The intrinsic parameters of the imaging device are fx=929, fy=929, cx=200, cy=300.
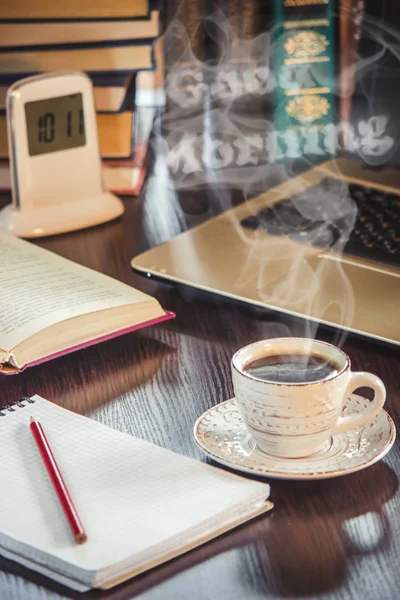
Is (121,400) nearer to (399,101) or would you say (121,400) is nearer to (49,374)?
(49,374)

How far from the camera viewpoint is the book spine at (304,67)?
53.8 inches

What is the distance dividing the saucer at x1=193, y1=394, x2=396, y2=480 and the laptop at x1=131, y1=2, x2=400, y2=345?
18 centimetres

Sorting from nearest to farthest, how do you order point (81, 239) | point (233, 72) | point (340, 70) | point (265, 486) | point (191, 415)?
point (265, 486), point (191, 415), point (81, 239), point (340, 70), point (233, 72)

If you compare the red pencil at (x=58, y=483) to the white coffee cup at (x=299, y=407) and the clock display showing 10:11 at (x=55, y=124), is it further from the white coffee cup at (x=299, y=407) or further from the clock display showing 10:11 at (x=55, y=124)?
the clock display showing 10:11 at (x=55, y=124)

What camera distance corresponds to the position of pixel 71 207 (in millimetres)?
1293

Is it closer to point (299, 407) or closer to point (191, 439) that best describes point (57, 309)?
point (191, 439)

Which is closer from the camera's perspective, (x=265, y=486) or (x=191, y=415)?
(x=265, y=486)

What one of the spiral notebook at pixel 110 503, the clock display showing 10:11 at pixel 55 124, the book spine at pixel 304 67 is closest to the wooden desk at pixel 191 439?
the spiral notebook at pixel 110 503

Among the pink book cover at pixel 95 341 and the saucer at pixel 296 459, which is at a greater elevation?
the saucer at pixel 296 459

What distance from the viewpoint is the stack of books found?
4.45 ft

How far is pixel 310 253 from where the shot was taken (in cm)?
108

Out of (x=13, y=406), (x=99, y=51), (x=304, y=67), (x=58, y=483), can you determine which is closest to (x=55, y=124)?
(x=99, y=51)

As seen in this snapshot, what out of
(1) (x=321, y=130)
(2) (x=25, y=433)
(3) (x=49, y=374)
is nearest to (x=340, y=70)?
(1) (x=321, y=130)

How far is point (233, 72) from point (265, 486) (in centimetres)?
98
